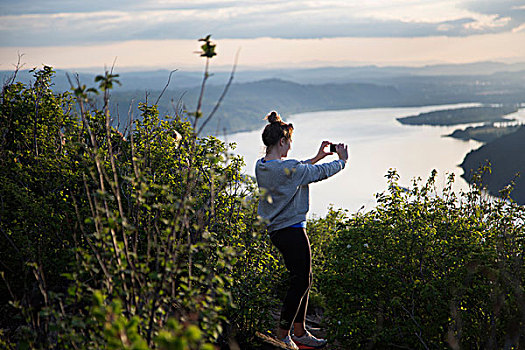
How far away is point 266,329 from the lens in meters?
4.25

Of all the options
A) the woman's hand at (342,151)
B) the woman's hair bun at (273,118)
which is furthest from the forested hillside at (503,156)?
the woman's hair bun at (273,118)

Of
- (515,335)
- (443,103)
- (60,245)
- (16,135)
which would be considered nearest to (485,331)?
(515,335)

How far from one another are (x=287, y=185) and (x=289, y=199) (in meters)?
0.12

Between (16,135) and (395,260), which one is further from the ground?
(16,135)

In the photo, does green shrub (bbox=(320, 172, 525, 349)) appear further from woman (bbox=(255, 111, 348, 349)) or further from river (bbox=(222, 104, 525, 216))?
river (bbox=(222, 104, 525, 216))

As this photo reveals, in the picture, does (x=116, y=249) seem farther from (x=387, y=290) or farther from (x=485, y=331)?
(x=485, y=331)

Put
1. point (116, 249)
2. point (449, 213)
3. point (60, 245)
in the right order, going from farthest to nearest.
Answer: point (449, 213)
point (60, 245)
point (116, 249)

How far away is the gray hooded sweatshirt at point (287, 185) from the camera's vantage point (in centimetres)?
378

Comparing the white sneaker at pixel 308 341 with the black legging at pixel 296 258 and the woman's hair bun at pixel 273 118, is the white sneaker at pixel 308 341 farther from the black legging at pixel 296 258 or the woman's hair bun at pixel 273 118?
the woman's hair bun at pixel 273 118

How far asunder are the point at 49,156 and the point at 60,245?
129 cm

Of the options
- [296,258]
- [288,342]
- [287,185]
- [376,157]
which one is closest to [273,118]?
[287,185]

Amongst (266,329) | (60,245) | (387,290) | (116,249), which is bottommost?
(266,329)

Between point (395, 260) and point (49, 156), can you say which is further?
point (49, 156)

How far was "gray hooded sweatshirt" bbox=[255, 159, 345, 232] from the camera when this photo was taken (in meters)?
3.78
